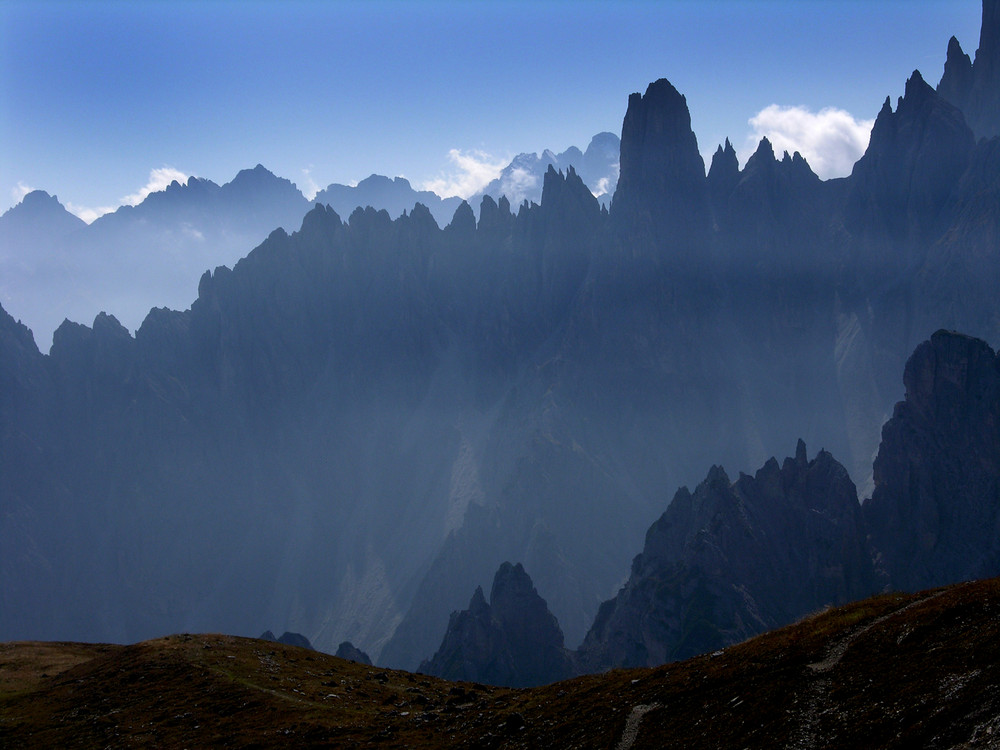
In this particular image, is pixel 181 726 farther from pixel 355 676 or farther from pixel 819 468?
pixel 819 468

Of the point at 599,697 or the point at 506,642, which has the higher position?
the point at 599,697

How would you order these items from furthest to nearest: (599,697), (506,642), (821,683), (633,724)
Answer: (506,642) → (599,697) → (633,724) → (821,683)

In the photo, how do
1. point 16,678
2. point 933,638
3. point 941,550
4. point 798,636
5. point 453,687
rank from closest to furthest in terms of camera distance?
point 933,638, point 798,636, point 453,687, point 16,678, point 941,550

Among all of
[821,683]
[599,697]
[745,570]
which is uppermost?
[821,683]

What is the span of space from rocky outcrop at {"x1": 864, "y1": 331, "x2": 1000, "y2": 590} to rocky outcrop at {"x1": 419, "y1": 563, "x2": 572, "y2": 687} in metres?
84.2

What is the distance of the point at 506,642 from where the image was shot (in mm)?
187000

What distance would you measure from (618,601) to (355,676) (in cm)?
14220

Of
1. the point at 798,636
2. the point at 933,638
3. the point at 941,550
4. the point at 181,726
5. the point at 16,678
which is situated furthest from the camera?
the point at 941,550

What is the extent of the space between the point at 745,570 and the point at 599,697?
14931 centimetres

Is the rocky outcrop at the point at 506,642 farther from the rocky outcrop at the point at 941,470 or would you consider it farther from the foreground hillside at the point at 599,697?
the foreground hillside at the point at 599,697

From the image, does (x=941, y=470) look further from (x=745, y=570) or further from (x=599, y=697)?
(x=599, y=697)

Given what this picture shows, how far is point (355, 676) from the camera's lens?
61750mm

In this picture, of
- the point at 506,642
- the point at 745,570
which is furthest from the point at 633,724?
the point at 506,642

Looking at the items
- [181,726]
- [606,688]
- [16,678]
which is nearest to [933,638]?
[606,688]
